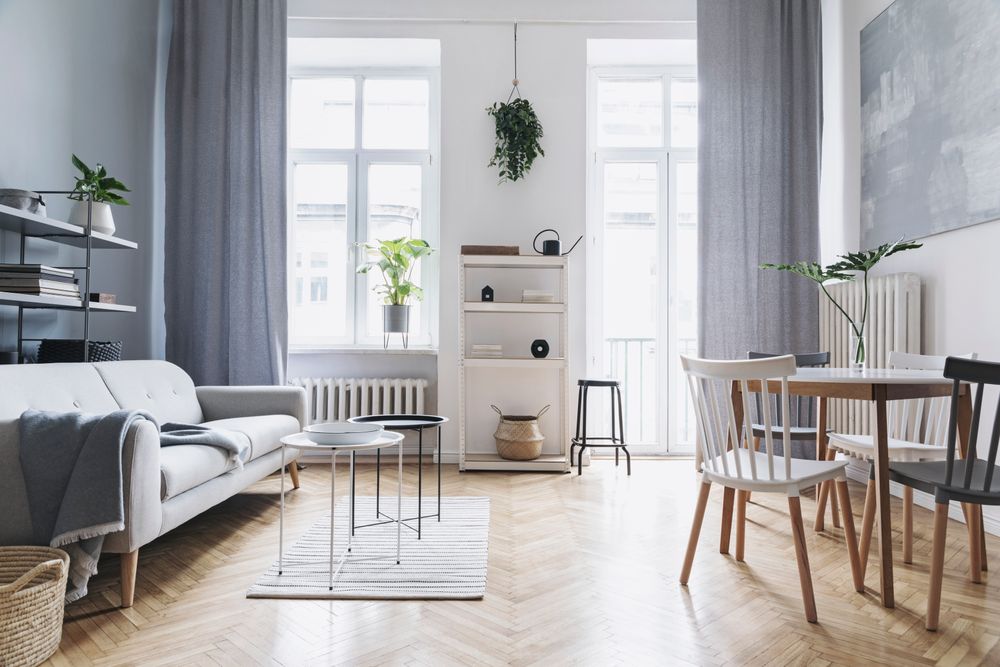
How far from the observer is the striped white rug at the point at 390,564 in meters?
2.08

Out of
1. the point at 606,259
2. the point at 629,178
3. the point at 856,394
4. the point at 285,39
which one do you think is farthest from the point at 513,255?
the point at 856,394

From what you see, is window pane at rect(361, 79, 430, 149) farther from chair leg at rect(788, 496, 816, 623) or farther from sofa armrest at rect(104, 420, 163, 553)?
chair leg at rect(788, 496, 816, 623)

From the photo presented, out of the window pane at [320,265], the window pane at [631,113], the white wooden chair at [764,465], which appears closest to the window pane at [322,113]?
the window pane at [320,265]

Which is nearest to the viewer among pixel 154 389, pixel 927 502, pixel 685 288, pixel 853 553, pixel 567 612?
pixel 567 612

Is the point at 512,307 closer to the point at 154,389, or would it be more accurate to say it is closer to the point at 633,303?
the point at 633,303

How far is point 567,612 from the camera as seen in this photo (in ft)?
6.42

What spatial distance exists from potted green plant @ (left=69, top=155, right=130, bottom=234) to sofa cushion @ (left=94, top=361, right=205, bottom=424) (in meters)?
0.71

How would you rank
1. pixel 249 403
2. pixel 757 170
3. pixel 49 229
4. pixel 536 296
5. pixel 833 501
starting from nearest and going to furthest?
1. pixel 833 501
2. pixel 49 229
3. pixel 249 403
4. pixel 536 296
5. pixel 757 170

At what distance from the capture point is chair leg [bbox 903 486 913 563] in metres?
2.35

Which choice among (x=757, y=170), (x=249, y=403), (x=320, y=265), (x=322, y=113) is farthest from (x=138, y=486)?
(x=757, y=170)

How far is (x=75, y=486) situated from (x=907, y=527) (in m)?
2.83

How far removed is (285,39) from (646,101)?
257cm

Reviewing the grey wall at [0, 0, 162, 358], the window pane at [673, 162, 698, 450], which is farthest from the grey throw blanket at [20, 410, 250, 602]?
the window pane at [673, 162, 698, 450]

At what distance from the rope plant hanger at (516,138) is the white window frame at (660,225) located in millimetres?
610
